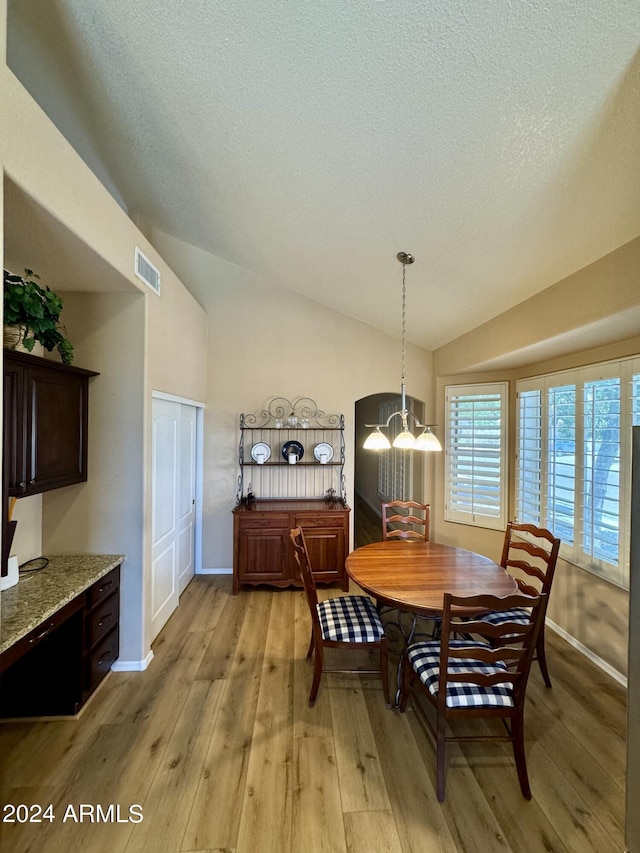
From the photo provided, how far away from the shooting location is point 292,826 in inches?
59.2

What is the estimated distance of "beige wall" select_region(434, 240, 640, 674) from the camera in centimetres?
196

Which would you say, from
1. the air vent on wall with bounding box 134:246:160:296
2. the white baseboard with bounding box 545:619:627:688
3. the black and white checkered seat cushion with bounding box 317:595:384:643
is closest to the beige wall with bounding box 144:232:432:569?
the air vent on wall with bounding box 134:246:160:296

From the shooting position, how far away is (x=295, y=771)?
1748mm

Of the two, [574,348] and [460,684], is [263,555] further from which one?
[574,348]

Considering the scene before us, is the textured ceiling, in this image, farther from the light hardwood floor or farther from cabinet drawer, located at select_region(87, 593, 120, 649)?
cabinet drawer, located at select_region(87, 593, 120, 649)

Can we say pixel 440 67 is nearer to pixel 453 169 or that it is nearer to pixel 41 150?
pixel 453 169

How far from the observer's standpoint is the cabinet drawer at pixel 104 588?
213 centimetres

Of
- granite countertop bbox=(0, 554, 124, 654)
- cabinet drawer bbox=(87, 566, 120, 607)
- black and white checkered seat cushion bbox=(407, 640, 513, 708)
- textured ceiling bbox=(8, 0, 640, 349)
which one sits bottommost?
black and white checkered seat cushion bbox=(407, 640, 513, 708)

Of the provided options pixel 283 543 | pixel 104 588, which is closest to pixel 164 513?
pixel 104 588

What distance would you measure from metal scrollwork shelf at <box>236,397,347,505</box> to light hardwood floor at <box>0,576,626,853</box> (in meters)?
1.95

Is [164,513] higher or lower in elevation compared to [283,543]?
higher

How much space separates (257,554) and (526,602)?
2687 millimetres

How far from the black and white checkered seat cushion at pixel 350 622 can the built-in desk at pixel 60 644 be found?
55.5 inches

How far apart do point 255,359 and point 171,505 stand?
1.90 metres
